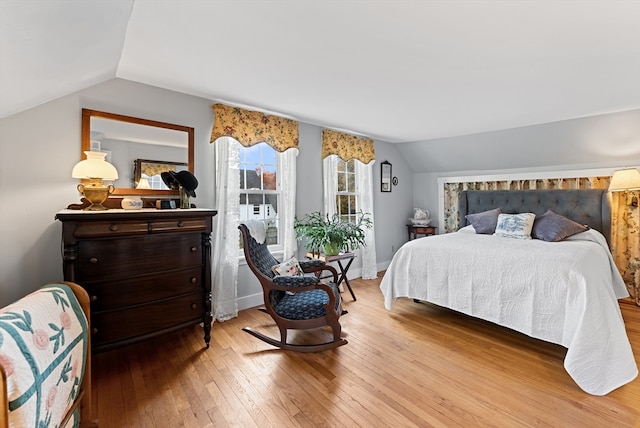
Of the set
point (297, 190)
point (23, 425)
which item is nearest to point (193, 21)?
point (23, 425)

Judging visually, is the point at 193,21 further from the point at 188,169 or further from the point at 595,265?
the point at 595,265

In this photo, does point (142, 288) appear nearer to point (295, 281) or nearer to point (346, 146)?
point (295, 281)

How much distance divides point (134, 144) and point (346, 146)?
106 inches

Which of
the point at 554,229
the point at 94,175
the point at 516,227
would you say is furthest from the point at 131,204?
the point at 554,229

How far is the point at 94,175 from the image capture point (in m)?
2.06

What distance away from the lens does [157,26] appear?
163cm

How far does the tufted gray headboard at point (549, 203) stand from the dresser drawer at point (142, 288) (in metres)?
4.24

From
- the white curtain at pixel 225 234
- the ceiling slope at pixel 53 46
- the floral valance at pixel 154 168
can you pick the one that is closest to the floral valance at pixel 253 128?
the white curtain at pixel 225 234

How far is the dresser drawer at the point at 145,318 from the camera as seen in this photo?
183 cm

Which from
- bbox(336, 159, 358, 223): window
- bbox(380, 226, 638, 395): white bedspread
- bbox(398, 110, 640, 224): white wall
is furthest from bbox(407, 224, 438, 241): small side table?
bbox(380, 226, 638, 395): white bedspread

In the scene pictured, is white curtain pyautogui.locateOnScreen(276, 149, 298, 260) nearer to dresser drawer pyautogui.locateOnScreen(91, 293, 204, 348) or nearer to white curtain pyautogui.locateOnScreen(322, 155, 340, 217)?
white curtain pyautogui.locateOnScreen(322, 155, 340, 217)

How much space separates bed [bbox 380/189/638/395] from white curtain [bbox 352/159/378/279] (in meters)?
1.29

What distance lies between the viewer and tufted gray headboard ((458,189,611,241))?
11.7ft

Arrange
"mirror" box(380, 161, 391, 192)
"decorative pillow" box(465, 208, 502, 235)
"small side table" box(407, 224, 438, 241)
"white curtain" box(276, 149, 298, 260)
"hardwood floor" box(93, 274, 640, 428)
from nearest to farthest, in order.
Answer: "hardwood floor" box(93, 274, 640, 428) → "white curtain" box(276, 149, 298, 260) → "decorative pillow" box(465, 208, 502, 235) → "mirror" box(380, 161, 391, 192) → "small side table" box(407, 224, 438, 241)
